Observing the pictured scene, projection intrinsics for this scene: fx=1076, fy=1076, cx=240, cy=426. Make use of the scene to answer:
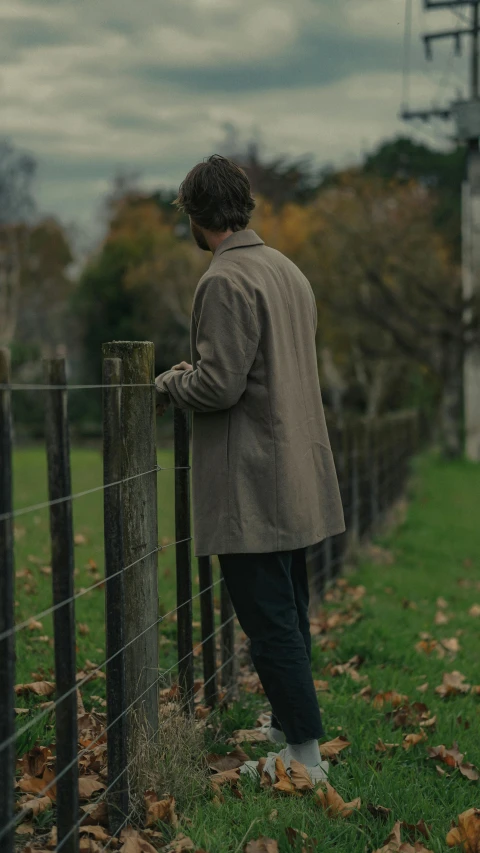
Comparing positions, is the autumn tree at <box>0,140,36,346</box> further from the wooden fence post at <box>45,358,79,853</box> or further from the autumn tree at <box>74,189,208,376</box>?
the wooden fence post at <box>45,358,79,853</box>

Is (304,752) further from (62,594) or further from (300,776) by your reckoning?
(62,594)

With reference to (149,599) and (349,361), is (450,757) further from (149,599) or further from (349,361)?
(349,361)

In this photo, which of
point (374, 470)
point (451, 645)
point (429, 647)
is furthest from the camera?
point (374, 470)

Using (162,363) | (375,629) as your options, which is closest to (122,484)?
(375,629)

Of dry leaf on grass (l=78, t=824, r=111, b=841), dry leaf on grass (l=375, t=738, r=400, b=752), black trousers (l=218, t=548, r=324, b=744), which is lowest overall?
dry leaf on grass (l=375, t=738, r=400, b=752)

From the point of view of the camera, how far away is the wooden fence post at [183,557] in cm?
424

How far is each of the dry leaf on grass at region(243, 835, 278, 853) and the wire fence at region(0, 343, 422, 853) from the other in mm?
404

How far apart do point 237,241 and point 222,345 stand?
0.45m

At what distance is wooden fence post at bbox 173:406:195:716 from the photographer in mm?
4238

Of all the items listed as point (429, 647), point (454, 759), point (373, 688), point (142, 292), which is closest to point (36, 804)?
point (454, 759)

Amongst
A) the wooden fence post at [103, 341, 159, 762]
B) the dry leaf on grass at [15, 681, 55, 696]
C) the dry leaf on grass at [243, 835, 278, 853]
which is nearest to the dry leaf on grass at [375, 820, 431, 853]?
the dry leaf on grass at [243, 835, 278, 853]

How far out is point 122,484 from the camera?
142 inches

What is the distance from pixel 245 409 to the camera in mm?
3748

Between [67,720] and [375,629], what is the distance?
12.7 feet
